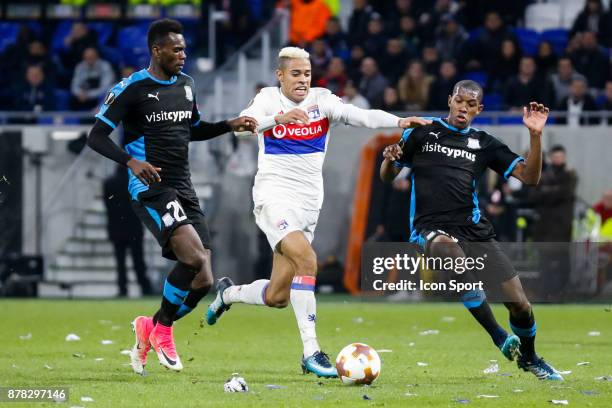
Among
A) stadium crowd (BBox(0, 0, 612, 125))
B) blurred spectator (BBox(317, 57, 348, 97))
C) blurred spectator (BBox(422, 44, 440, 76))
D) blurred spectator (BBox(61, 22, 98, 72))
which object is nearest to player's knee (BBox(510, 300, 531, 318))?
stadium crowd (BBox(0, 0, 612, 125))

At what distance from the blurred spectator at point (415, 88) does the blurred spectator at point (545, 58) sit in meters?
1.82

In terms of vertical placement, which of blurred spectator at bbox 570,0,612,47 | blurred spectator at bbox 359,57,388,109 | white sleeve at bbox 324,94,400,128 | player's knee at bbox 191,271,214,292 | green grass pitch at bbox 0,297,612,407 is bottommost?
green grass pitch at bbox 0,297,612,407

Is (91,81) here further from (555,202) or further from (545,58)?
(555,202)

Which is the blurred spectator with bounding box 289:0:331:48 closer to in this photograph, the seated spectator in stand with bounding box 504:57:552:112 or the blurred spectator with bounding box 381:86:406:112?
the blurred spectator with bounding box 381:86:406:112

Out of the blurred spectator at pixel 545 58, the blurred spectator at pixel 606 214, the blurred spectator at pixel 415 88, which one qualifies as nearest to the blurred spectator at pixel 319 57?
the blurred spectator at pixel 415 88

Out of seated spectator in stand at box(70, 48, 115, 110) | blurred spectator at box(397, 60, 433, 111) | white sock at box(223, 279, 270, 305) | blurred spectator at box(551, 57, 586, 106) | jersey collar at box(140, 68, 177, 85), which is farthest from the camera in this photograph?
seated spectator in stand at box(70, 48, 115, 110)

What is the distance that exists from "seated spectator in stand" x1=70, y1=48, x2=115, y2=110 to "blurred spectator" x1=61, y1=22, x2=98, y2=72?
0.71 meters

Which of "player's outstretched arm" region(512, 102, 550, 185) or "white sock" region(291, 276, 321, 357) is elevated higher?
"player's outstretched arm" region(512, 102, 550, 185)

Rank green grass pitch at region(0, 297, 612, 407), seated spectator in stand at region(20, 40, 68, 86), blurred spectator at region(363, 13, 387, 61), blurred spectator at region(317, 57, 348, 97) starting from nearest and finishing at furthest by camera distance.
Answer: green grass pitch at region(0, 297, 612, 407) → blurred spectator at region(317, 57, 348, 97) → blurred spectator at region(363, 13, 387, 61) → seated spectator in stand at region(20, 40, 68, 86)

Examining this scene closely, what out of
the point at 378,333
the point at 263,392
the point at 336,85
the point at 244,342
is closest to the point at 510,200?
the point at 336,85

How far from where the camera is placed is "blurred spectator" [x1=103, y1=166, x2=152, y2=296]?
20766 mm

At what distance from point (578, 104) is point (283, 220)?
11.6 m

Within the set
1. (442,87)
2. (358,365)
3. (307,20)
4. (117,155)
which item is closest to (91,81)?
(307,20)

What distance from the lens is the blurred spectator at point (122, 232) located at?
20.8 metres
